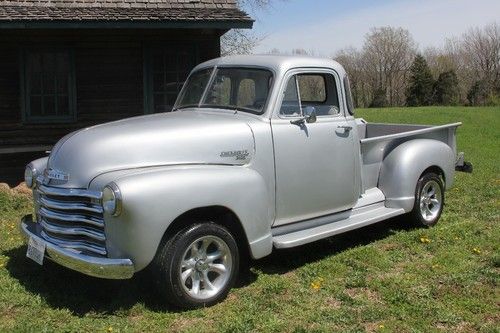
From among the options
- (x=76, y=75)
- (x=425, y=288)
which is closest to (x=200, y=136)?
(x=425, y=288)

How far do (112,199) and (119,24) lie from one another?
605 centimetres

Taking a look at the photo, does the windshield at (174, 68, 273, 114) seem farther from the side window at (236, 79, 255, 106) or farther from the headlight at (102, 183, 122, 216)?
the headlight at (102, 183, 122, 216)

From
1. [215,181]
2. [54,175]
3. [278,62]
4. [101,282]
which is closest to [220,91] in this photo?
[278,62]

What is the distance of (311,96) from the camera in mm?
6160

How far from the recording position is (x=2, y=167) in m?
10.7

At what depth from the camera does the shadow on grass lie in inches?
180

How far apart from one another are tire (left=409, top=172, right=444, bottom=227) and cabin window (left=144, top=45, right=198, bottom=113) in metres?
5.52

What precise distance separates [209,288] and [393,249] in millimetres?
2404

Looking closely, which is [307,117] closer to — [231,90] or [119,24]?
[231,90]

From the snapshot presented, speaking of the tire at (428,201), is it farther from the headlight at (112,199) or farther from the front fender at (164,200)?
the headlight at (112,199)

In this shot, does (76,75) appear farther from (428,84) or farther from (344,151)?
(428,84)

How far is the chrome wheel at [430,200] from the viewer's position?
6.83m

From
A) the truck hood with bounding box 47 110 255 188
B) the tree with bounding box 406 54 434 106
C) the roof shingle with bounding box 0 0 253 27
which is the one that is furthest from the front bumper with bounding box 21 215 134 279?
the tree with bounding box 406 54 434 106

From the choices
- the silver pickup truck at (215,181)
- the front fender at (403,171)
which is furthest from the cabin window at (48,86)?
the front fender at (403,171)
